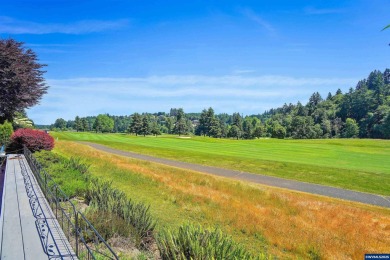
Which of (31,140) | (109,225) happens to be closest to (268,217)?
(109,225)

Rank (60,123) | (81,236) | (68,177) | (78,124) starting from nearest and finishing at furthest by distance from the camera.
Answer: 1. (81,236)
2. (68,177)
3. (78,124)
4. (60,123)

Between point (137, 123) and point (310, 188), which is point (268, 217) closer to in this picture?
point (310, 188)

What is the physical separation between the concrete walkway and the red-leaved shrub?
37.9 ft

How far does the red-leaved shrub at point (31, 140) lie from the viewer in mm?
21406

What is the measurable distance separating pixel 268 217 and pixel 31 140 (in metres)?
18.7

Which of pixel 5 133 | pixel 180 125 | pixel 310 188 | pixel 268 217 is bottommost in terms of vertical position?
pixel 310 188

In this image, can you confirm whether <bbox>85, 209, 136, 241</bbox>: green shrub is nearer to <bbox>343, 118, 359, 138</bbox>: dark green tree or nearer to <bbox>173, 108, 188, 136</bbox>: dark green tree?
<bbox>173, 108, 188, 136</bbox>: dark green tree

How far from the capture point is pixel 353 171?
918 inches

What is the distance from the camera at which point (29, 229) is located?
274 inches

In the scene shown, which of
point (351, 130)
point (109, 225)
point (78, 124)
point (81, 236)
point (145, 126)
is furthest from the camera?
point (78, 124)

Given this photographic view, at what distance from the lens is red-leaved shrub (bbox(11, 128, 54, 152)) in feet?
70.2

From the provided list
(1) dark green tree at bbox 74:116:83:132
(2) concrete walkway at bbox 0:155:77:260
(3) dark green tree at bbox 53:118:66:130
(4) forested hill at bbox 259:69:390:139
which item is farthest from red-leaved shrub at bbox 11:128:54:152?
(3) dark green tree at bbox 53:118:66:130

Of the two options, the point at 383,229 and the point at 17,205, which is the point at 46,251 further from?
the point at 383,229

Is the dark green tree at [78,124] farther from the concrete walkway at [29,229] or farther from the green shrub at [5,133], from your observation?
the concrete walkway at [29,229]
